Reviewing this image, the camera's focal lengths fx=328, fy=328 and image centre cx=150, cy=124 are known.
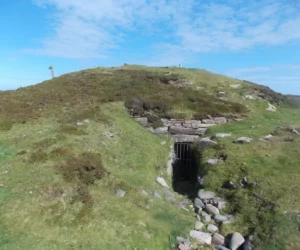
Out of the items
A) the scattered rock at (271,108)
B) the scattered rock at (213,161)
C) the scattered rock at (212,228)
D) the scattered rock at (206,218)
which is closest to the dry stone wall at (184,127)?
the scattered rock at (213,161)

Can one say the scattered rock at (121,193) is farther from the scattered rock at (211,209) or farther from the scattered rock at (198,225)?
the scattered rock at (211,209)

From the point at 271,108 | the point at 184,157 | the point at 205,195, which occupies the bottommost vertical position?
the point at 184,157

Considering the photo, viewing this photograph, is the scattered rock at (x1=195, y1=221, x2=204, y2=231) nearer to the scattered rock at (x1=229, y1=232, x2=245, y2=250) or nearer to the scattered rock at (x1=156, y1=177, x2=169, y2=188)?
the scattered rock at (x1=229, y1=232, x2=245, y2=250)

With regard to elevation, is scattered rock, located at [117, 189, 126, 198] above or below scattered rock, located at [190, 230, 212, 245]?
above

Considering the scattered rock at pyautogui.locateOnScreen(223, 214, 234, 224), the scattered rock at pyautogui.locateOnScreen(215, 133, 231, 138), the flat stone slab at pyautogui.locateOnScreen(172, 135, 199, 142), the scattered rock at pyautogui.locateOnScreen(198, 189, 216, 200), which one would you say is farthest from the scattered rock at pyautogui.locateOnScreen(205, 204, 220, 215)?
the flat stone slab at pyautogui.locateOnScreen(172, 135, 199, 142)

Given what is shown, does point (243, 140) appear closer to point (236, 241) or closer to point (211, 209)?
point (211, 209)

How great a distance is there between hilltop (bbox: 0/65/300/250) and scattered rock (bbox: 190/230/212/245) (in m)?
0.46

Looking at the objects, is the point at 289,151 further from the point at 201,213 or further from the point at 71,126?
the point at 71,126

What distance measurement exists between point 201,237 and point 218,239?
772mm

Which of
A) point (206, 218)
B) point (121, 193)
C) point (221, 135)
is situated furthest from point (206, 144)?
point (121, 193)

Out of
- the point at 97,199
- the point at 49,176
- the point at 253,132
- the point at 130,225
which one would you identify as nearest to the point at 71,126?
the point at 49,176

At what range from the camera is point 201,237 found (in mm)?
15070

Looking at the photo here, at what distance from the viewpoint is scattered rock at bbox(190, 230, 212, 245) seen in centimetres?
1493

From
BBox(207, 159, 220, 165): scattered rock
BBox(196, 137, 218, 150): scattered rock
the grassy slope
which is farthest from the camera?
BBox(196, 137, 218, 150): scattered rock
